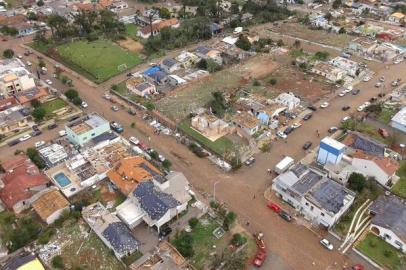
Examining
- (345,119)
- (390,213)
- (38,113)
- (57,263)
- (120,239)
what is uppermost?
(38,113)

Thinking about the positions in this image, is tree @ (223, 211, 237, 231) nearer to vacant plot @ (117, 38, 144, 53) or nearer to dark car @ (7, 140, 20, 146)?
dark car @ (7, 140, 20, 146)

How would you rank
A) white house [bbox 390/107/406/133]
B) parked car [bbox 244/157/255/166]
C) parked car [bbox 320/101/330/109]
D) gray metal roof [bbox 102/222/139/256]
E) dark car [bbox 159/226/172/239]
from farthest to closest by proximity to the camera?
parked car [bbox 320/101/330/109] < white house [bbox 390/107/406/133] < parked car [bbox 244/157/255/166] < dark car [bbox 159/226/172/239] < gray metal roof [bbox 102/222/139/256]

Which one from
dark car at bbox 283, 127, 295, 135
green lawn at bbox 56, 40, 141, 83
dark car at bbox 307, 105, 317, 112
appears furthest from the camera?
green lawn at bbox 56, 40, 141, 83

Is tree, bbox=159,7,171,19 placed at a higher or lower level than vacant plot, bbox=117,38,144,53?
higher

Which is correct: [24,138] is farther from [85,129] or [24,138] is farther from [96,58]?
[96,58]

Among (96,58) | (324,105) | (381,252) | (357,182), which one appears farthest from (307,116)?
(96,58)

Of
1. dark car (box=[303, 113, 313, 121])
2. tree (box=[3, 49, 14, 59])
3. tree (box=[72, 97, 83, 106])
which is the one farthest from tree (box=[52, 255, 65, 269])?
tree (box=[3, 49, 14, 59])

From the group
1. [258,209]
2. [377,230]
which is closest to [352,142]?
[377,230]

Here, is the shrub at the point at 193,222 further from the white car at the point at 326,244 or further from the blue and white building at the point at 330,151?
the blue and white building at the point at 330,151
